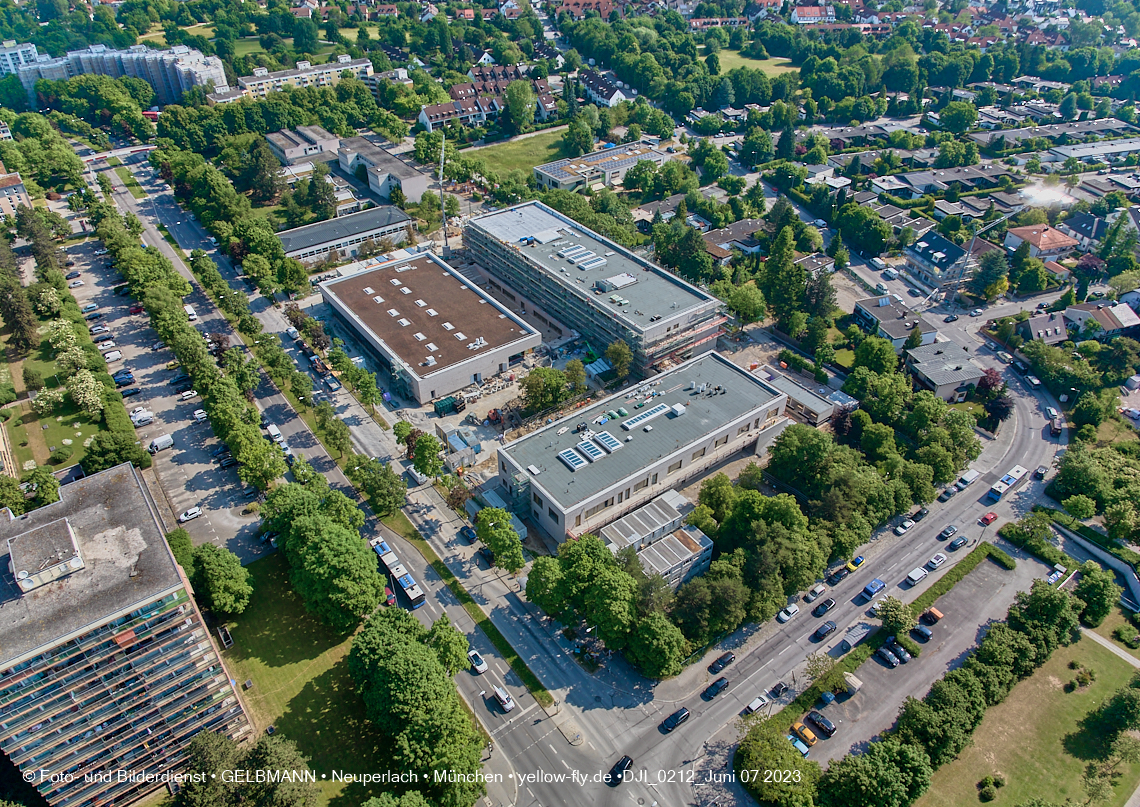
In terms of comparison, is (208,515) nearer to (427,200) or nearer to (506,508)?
(506,508)

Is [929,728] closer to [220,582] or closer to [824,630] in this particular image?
[824,630]

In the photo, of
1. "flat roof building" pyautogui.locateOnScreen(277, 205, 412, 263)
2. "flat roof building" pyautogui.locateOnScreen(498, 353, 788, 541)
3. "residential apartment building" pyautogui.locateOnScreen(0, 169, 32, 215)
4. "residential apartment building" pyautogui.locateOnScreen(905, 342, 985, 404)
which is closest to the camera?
"flat roof building" pyautogui.locateOnScreen(498, 353, 788, 541)

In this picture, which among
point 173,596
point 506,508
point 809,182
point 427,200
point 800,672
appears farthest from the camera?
point 809,182

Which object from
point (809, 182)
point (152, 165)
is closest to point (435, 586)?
point (809, 182)

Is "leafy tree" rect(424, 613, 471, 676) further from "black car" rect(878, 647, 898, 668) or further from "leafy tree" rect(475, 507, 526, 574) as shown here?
"black car" rect(878, 647, 898, 668)

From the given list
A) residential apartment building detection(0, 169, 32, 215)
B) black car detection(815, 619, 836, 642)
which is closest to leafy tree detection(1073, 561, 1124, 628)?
black car detection(815, 619, 836, 642)

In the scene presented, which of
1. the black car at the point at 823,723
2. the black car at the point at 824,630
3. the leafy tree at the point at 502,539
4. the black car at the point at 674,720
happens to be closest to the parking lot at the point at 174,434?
the leafy tree at the point at 502,539

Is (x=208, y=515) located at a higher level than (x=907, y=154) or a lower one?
lower

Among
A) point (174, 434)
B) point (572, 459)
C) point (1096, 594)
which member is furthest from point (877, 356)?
point (174, 434)
